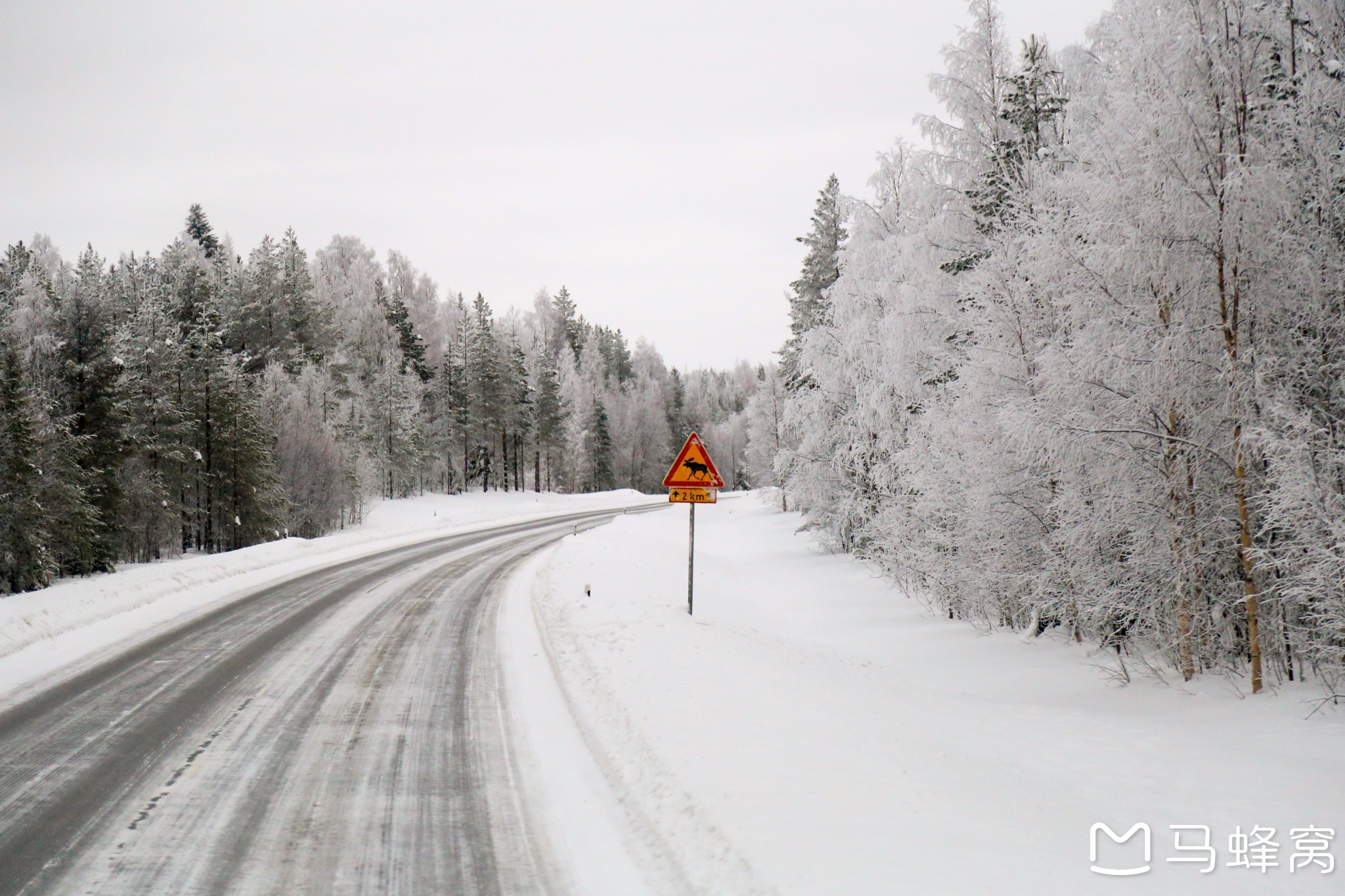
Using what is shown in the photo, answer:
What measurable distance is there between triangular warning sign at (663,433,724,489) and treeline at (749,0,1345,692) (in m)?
4.22

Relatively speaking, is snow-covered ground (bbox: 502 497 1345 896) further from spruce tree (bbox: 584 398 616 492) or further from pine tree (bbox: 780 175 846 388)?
spruce tree (bbox: 584 398 616 492)

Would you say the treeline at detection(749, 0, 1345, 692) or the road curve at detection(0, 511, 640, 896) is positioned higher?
the treeline at detection(749, 0, 1345, 692)

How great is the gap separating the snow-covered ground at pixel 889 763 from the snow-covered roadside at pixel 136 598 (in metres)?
5.45

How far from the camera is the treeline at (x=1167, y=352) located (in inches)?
302

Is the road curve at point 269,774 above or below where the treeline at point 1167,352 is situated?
below

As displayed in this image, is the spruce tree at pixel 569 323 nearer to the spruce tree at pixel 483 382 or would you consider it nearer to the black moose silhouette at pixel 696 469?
the spruce tree at pixel 483 382

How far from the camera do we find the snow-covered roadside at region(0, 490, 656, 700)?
9.41 metres

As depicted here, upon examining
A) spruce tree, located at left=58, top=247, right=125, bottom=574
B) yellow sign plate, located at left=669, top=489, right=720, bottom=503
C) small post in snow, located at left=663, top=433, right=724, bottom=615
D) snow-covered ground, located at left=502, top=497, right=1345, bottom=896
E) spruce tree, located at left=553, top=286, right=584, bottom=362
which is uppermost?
spruce tree, located at left=553, top=286, right=584, bottom=362

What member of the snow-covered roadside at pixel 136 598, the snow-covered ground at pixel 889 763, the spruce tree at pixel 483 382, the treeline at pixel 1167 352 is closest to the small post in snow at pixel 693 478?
the snow-covered ground at pixel 889 763

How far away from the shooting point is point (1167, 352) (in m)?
8.26

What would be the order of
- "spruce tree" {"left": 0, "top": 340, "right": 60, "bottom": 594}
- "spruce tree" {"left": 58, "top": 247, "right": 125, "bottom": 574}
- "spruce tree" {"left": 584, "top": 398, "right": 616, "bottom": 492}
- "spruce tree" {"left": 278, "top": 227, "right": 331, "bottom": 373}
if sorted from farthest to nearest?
1. "spruce tree" {"left": 584, "top": 398, "right": 616, "bottom": 492}
2. "spruce tree" {"left": 278, "top": 227, "right": 331, "bottom": 373}
3. "spruce tree" {"left": 58, "top": 247, "right": 125, "bottom": 574}
4. "spruce tree" {"left": 0, "top": 340, "right": 60, "bottom": 594}

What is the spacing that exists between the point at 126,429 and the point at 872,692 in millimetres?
30719

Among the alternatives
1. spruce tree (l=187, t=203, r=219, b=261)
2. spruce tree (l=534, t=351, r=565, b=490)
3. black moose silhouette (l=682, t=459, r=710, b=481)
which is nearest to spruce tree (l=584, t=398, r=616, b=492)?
spruce tree (l=534, t=351, r=565, b=490)

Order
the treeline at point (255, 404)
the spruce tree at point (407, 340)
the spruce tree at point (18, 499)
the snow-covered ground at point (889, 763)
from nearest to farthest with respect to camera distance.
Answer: the snow-covered ground at point (889, 763), the spruce tree at point (18, 499), the treeline at point (255, 404), the spruce tree at point (407, 340)
